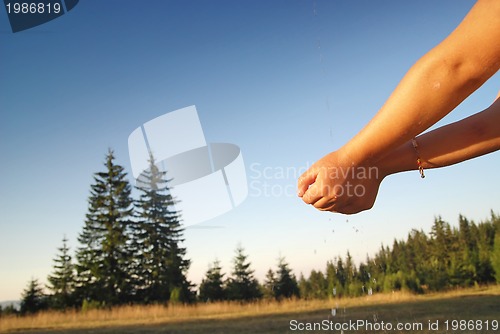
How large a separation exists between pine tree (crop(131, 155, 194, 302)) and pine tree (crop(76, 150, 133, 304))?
33.4 inches

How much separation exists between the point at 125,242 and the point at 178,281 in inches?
168

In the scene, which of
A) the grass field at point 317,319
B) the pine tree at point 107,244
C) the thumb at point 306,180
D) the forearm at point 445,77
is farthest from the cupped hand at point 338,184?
the pine tree at point 107,244

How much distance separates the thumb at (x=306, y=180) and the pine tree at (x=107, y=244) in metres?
24.1

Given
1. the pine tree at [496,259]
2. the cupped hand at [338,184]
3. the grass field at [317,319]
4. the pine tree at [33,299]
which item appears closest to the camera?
the cupped hand at [338,184]

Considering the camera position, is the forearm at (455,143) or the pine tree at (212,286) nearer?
the forearm at (455,143)

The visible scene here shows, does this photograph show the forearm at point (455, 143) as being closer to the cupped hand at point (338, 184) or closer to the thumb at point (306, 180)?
the cupped hand at point (338, 184)

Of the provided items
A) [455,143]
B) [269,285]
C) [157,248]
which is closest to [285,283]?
[269,285]

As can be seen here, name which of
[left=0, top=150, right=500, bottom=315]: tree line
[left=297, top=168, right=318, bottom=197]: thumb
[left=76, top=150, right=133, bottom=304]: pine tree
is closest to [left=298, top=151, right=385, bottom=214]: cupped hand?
[left=297, top=168, right=318, bottom=197]: thumb

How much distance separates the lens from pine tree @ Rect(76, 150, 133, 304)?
75.9 ft

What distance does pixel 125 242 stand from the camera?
2480 centimetres

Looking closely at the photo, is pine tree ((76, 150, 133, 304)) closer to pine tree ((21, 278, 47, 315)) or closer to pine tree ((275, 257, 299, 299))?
pine tree ((21, 278, 47, 315))

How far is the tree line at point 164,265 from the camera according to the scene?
742 inches

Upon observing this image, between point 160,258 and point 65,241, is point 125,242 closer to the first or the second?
point 160,258

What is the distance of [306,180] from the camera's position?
3.25 ft
